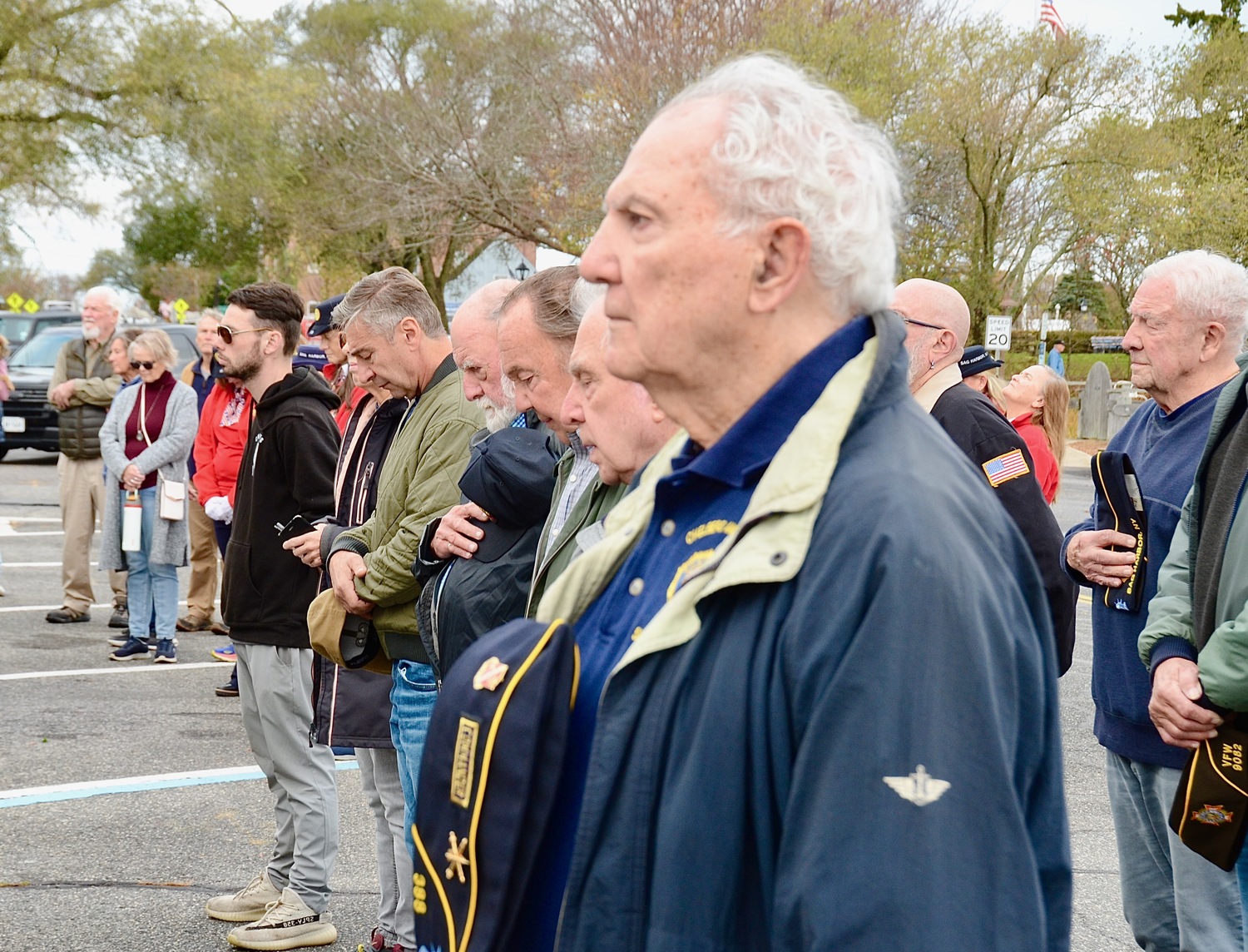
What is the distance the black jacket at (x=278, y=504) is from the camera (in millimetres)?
4488

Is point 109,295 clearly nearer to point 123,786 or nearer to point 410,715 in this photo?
point 123,786

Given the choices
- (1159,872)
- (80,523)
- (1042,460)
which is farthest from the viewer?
(80,523)

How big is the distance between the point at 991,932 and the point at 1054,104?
28.9 m

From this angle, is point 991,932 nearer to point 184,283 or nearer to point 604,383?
point 604,383

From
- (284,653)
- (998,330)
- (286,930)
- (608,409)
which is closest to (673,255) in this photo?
(608,409)

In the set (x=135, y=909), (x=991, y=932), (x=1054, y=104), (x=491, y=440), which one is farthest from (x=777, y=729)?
(x=1054, y=104)

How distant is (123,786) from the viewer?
595cm

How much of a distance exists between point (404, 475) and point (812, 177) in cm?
271

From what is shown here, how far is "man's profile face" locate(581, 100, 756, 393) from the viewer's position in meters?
1.47

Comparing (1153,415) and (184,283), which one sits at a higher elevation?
(184,283)

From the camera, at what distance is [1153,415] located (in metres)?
3.85

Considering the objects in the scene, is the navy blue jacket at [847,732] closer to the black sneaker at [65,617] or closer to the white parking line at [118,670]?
the white parking line at [118,670]

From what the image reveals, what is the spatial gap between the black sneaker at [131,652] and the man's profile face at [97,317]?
283cm

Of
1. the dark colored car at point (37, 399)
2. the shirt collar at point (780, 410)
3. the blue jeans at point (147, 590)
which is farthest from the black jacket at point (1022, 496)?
the dark colored car at point (37, 399)
